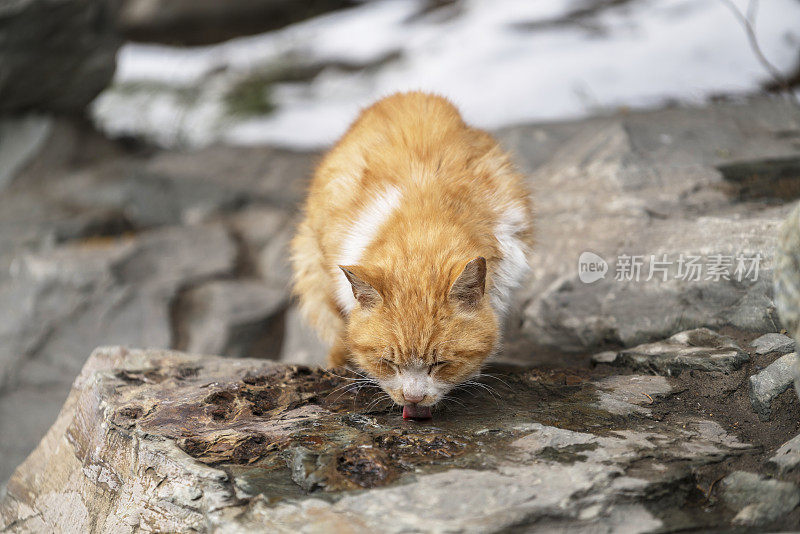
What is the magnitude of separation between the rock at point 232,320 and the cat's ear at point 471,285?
359 centimetres

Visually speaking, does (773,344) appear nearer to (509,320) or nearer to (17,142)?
(509,320)

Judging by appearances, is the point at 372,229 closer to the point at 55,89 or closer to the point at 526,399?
the point at 526,399

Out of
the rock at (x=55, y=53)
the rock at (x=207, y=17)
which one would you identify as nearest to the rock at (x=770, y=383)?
the rock at (x=55, y=53)

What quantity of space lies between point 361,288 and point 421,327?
1.00 feet

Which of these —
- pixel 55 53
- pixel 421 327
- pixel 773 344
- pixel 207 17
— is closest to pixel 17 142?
pixel 55 53

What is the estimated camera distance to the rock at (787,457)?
Answer: 2.48m

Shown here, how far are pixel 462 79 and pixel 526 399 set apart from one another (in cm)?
592

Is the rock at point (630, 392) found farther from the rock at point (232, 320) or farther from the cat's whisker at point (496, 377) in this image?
the rock at point (232, 320)

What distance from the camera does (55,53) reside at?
702 cm

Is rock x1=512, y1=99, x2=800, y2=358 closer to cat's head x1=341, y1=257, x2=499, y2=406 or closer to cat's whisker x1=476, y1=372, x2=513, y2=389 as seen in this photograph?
cat's whisker x1=476, y1=372, x2=513, y2=389

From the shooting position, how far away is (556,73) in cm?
807

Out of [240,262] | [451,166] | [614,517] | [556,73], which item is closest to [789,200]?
[451,166]

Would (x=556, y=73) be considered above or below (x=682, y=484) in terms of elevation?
below

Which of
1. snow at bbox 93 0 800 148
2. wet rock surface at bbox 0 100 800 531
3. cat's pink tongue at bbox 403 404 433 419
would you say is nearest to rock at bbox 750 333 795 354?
wet rock surface at bbox 0 100 800 531
